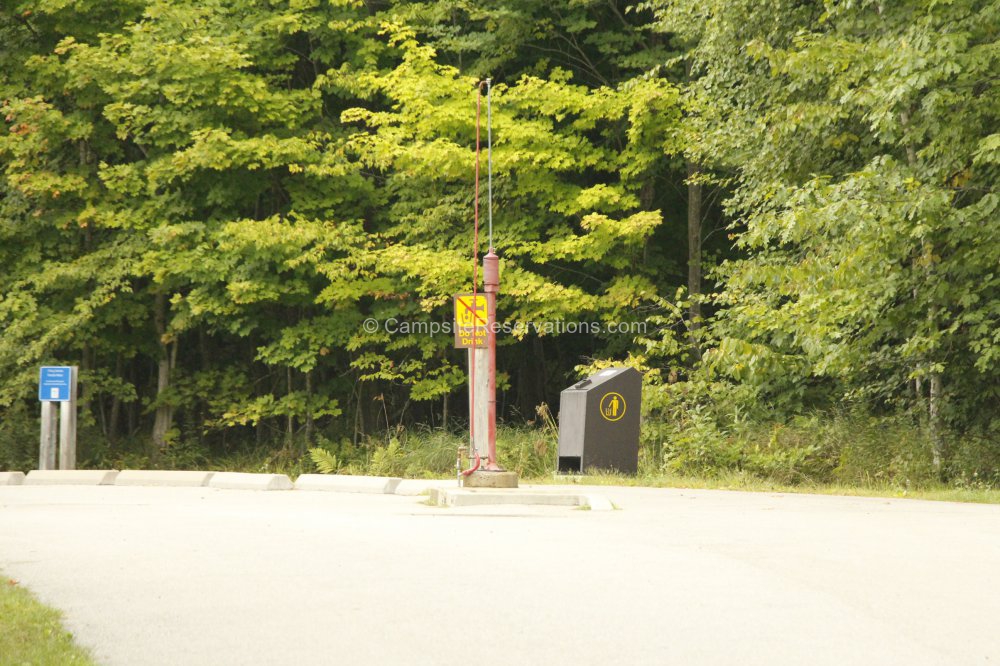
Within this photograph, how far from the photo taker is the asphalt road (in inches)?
248

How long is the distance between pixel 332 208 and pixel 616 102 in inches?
287

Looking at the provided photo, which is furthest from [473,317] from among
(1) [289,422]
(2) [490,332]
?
(1) [289,422]

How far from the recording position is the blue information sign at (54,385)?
21844 millimetres

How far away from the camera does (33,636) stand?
6328mm

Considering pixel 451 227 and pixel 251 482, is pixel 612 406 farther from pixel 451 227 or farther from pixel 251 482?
pixel 451 227

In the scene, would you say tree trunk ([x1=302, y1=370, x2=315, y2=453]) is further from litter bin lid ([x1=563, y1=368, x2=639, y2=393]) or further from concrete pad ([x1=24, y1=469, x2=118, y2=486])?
litter bin lid ([x1=563, y1=368, x2=639, y2=393])

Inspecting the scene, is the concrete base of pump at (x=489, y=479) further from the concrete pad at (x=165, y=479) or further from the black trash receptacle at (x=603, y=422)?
the concrete pad at (x=165, y=479)

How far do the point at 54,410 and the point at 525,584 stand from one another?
16266 millimetres

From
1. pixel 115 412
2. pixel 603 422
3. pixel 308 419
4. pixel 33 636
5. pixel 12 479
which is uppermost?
pixel 115 412

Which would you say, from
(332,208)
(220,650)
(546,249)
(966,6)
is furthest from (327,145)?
(220,650)

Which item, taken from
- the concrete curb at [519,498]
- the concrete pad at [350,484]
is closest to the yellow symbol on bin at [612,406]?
the concrete pad at [350,484]

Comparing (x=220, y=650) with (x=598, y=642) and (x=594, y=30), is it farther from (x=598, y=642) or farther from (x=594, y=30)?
(x=594, y=30)

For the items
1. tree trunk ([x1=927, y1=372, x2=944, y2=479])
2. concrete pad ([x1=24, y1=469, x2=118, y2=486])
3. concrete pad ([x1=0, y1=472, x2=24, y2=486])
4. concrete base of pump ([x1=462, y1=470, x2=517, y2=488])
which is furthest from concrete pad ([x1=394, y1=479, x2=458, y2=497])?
tree trunk ([x1=927, y1=372, x2=944, y2=479])

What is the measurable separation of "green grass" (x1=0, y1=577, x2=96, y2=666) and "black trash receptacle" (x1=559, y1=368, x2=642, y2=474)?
1157 cm
